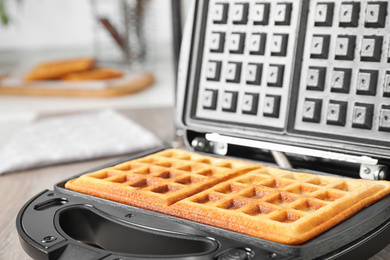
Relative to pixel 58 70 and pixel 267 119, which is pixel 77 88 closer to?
pixel 58 70

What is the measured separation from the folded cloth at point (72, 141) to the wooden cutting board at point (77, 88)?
0.57m

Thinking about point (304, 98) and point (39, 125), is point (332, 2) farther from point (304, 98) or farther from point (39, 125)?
point (39, 125)

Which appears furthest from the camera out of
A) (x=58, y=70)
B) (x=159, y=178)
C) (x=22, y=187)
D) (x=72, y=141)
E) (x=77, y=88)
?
(x=58, y=70)

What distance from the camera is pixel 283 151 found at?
87 centimetres

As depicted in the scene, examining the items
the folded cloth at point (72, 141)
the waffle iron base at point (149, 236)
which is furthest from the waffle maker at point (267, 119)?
the folded cloth at point (72, 141)

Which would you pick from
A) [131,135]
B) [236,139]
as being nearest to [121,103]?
[131,135]

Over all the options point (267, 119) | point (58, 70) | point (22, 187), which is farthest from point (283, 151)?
point (58, 70)

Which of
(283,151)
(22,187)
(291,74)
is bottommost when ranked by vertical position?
(22,187)

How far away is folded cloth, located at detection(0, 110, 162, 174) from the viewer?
3.86ft

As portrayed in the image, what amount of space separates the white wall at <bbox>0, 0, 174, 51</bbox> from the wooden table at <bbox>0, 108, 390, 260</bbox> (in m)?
1.56

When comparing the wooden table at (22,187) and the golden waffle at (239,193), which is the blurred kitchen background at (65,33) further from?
the golden waffle at (239,193)

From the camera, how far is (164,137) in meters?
1.38

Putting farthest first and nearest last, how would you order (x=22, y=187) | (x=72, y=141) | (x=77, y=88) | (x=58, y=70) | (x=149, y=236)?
(x=58, y=70), (x=77, y=88), (x=72, y=141), (x=22, y=187), (x=149, y=236)

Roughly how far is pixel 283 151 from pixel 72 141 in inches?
23.4
